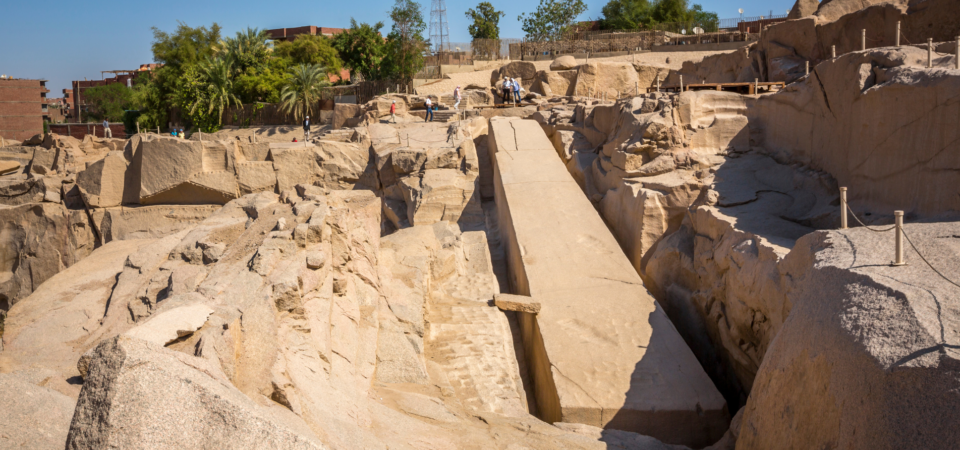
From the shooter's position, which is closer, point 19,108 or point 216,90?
point 216,90

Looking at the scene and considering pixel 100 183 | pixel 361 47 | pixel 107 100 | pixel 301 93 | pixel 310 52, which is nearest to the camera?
pixel 100 183

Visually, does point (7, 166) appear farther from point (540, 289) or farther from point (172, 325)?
point (172, 325)

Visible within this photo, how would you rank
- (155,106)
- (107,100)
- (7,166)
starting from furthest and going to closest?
(107,100) < (155,106) < (7,166)

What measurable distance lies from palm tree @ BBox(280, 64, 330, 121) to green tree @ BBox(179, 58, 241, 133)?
279cm

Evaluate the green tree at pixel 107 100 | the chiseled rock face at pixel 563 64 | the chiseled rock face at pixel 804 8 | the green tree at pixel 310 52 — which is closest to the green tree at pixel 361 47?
the green tree at pixel 310 52

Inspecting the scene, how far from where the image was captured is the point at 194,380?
279 centimetres

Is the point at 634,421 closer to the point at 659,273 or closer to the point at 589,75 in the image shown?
the point at 659,273

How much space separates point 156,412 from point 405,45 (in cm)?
2243

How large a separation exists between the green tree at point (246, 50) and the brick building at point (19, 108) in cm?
1304

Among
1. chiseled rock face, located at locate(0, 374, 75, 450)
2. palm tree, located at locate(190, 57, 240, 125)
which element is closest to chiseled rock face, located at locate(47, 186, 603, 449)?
chiseled rock face, located at locate(0, 374, 75, 450)

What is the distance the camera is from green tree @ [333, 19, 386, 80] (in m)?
29.1

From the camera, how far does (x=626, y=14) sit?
34688 millimetres

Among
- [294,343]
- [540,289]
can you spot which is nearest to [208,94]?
[540,289]

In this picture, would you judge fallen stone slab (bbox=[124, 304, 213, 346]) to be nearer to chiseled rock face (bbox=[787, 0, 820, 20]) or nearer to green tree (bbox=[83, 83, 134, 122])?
chiseled rock face (bbox=[787, 0, 820, 20])
